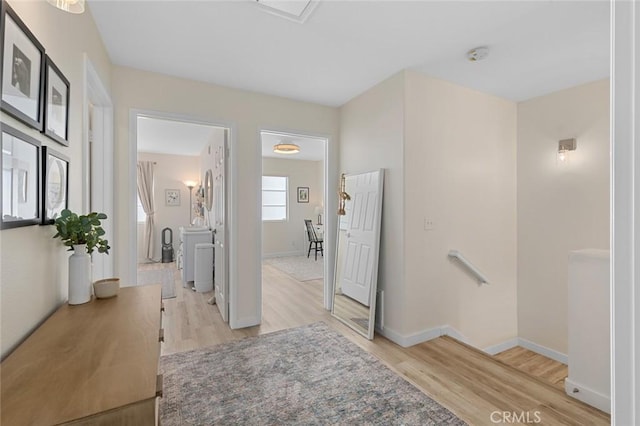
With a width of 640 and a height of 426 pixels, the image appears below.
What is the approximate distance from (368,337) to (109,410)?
2503 mm

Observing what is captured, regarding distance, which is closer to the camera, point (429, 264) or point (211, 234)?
point (429, 264)

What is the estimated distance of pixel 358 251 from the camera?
327 centimetres

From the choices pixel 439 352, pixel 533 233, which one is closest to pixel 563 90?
pixel 533 233

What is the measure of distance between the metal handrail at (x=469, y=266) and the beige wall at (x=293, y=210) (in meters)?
5.25

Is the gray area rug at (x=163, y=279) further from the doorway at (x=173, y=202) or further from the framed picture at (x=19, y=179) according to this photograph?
the framed picture at (x=19, y=179)

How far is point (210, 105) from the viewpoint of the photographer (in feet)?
9.95

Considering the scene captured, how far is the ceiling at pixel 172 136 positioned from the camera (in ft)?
14.7

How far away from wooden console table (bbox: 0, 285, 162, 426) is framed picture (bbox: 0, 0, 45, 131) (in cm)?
80

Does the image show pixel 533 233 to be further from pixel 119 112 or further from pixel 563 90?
pixel 119 112

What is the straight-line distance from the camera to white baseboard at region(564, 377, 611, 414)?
6.47ft

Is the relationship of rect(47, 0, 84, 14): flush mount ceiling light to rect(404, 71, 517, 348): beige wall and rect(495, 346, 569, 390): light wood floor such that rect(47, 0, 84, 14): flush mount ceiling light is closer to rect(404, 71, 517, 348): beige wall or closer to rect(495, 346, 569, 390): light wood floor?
rect(404, 71, 517, 348): beige wall

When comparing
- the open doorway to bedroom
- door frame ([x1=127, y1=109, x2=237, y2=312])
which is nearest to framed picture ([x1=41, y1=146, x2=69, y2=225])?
door frame ([x1=127, y1=109, x2=237, y2=312])

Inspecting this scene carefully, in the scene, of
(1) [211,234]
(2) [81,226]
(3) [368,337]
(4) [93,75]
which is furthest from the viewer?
(1) [211,234]
